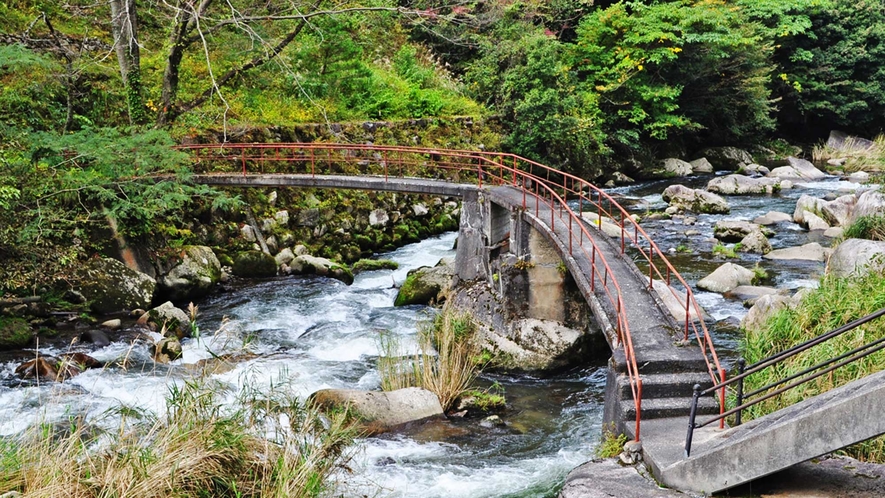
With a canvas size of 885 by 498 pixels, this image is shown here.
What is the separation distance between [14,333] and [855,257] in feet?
44.9

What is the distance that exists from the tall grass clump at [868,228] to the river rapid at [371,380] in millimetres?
1127

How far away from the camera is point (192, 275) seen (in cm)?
1523

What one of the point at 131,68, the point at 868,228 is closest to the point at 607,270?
the point at 868,228

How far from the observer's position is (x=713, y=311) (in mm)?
13539

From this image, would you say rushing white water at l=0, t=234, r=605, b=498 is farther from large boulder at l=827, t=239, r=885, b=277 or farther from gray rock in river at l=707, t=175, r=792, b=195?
gray rock in river at l=707, t=175, r=792, b=195

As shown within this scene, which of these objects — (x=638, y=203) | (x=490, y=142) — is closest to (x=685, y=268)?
(x=638, y=203)

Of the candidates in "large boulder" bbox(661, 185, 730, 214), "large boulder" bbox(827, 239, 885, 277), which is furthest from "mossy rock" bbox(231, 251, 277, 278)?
"large boulder" bbox(661, 185, 730, 214)

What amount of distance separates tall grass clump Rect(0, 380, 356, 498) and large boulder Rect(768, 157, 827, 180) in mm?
26673

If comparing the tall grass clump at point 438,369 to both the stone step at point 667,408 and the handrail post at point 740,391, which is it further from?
the handrail post at point 740,391

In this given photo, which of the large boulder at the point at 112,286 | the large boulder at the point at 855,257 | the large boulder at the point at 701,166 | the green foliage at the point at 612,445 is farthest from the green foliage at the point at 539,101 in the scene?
the green foliage at the point at 612,445

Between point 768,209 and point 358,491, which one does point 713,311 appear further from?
point 768,209

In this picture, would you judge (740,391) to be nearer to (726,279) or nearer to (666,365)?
(666,365)

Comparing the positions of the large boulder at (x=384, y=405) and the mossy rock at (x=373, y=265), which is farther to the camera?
the mossy rock at (x=373, y=265)

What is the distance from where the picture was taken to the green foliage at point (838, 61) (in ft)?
119
